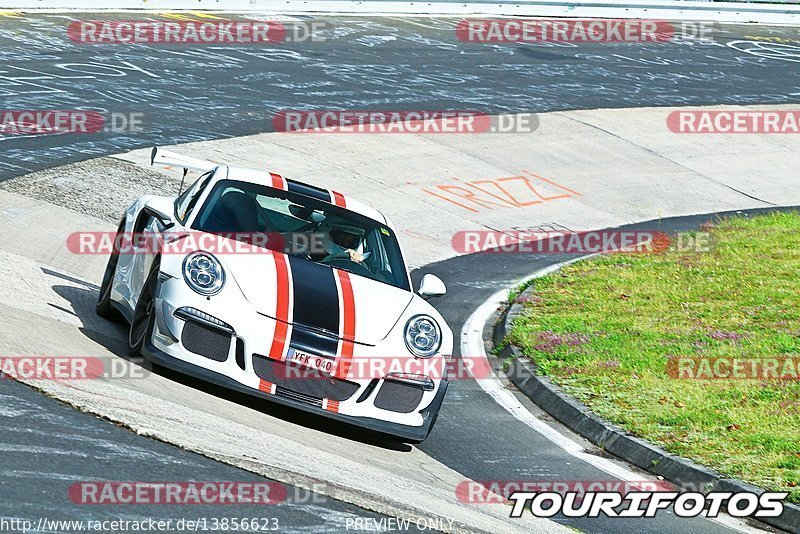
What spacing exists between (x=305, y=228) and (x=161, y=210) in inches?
42.7

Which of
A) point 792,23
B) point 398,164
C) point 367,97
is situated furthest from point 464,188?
point 792,23

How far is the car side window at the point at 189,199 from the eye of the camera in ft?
29.1

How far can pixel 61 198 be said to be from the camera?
13.5m

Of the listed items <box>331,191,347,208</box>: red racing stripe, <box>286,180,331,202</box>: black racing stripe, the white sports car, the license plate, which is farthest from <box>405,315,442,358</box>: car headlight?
<box>286,180,331,202</box>: black racing stripe

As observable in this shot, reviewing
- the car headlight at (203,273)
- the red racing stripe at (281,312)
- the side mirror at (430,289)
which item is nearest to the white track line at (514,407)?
the side mirror at (430,289)

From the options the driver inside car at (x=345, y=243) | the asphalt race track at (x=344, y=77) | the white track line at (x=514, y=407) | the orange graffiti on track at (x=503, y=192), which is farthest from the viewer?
the asphalt race track at (x=344, y=77)

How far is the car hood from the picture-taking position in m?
7.62

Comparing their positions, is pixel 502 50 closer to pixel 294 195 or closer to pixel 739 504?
pixel 294 195

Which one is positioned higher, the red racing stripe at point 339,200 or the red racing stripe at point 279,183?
the red racing stripe at point 279,183

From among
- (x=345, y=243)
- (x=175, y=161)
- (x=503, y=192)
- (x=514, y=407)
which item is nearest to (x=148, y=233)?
(x=175, y=161)

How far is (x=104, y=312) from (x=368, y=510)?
3.88 meters

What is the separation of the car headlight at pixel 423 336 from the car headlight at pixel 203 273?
125 cm

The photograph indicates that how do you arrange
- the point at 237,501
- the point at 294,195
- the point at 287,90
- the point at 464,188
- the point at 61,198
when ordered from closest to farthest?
the point at 237,501, the point at 294,195, the point at 61,198, the point at 464,188, the point at 287,90

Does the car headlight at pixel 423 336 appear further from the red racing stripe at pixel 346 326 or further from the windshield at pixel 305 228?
the windshield at pixel 305 228
